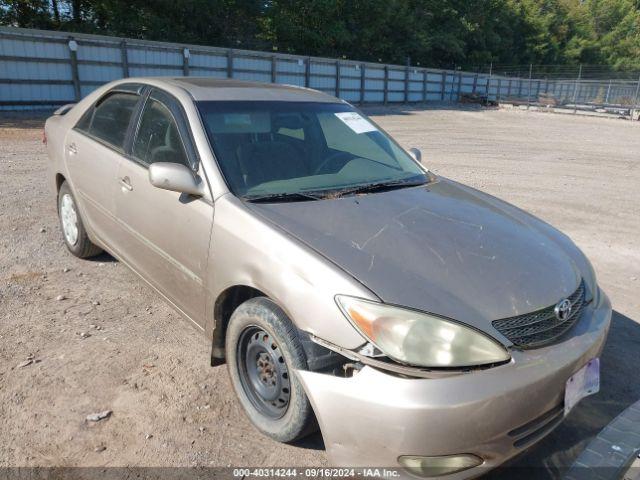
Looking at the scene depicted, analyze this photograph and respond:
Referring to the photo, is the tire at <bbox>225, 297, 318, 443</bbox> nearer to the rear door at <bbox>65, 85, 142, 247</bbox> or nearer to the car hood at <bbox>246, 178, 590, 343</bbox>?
the car hood at <bbox>246, 178, 590, 343</bbox>

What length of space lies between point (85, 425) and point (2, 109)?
17.2 m

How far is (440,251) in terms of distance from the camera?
2320mm

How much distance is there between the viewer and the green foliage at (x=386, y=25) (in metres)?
26.1

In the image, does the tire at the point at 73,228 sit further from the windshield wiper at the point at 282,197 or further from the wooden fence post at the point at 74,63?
the wooden fence post at the point at 74,63

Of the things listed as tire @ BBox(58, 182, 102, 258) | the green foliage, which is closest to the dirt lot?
tire @ BBox(58, 182, 102, 258)

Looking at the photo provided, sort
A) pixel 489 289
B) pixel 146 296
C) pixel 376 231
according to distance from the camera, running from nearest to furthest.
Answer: pixel 489 289 → pixel 376 231 → pixel 146 296

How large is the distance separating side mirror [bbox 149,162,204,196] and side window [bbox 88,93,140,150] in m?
0.98

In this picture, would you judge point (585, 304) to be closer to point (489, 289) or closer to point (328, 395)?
point (489, 289)

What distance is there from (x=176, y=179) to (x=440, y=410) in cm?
171

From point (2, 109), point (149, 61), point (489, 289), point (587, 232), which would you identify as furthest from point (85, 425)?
point (149, 61)

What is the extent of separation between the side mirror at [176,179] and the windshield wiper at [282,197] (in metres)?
0.29

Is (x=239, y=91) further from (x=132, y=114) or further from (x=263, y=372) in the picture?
(x=263, y=372)

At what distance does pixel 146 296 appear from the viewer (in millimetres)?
3875

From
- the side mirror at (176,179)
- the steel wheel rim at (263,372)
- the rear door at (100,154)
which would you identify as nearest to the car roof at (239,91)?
the rear door at (100,154)
